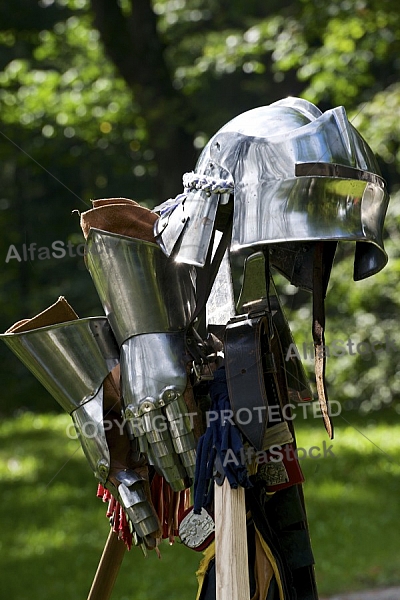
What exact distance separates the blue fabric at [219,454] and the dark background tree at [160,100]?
387cm

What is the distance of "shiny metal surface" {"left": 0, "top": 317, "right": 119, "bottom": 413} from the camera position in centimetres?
209

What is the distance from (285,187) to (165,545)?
317 cm

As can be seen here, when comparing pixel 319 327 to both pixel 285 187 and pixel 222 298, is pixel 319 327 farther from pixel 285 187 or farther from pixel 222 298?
pixel 285 187

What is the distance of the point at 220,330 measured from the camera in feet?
6.98

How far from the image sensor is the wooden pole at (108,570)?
2201 millimetres

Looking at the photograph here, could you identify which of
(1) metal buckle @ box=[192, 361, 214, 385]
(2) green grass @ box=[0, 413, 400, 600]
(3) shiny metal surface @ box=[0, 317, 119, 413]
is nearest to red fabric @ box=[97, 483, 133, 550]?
(3) shiny metal surface @ box=[0, 317, 119, 413]

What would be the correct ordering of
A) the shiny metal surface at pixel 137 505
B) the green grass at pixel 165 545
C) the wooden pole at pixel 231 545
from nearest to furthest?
the wooden pole at pixel 231 545, the shiny metal surface at pixel 137 505, the green grass at pixel 165 545

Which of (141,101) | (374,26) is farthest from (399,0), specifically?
(141,101)

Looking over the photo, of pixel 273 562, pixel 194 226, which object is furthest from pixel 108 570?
pixel 194 226

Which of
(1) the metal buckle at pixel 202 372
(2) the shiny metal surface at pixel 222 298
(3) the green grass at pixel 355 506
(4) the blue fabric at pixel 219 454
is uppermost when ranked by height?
(2) the shiny metal surface at pixel 222 298

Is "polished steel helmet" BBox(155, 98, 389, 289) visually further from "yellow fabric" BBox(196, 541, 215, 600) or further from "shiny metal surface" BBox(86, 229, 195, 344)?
"yellow fabric" BBox(196, 541, 215, 600)

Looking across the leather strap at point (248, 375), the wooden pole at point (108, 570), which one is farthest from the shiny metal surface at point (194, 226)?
the wooden pole at point (108, 570)

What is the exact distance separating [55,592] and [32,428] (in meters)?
3.73

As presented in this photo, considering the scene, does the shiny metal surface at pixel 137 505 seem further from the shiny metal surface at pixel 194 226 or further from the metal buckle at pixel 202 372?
the shiny metal surface at pixel 194 226
